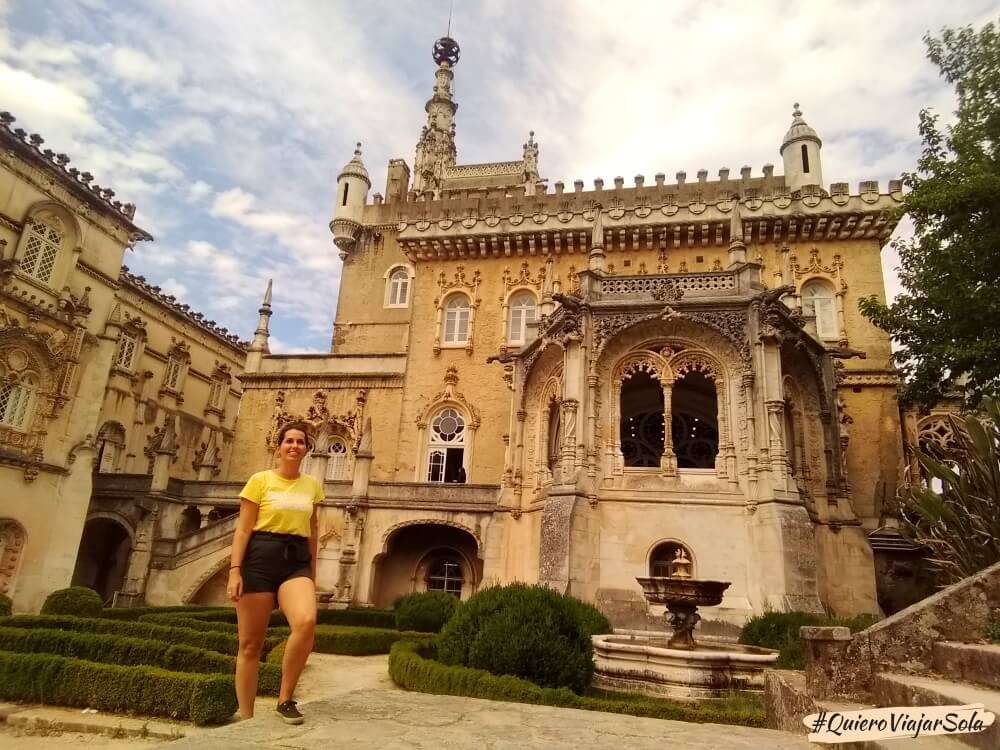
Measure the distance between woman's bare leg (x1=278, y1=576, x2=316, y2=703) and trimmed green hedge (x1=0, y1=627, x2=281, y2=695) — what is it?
5.28 m

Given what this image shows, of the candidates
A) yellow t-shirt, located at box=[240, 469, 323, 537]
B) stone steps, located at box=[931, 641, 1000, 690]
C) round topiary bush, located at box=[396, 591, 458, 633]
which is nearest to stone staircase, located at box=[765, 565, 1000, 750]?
stone steps, located at box=[931, 641, 1000, 690]

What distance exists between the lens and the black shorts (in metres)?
4.84

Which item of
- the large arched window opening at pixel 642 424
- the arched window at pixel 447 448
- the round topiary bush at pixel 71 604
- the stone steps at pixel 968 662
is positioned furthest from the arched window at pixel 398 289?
the stone steps at pixel 968 662

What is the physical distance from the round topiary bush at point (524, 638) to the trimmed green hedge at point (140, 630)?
4679 mm

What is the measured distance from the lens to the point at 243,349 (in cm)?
3994

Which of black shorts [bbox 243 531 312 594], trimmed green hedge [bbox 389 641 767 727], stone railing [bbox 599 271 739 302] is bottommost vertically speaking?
trimmed green hedge [bbox 389 641 767 727]

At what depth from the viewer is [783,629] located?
12.5 meters

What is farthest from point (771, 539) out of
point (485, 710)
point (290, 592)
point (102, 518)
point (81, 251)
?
point (81, 251)

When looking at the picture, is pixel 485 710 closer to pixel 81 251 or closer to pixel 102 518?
pixel 102 518

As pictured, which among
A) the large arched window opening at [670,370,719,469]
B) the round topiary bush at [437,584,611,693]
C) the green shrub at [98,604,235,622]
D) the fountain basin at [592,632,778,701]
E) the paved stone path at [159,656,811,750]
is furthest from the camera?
the large arched window opening at [670,370,719,469]

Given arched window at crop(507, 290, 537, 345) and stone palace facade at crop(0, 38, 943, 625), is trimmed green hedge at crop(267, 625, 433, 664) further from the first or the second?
arched window at crop(507, 290, 537, 345)

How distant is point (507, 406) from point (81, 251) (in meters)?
16.9

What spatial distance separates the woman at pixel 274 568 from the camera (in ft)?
15.2

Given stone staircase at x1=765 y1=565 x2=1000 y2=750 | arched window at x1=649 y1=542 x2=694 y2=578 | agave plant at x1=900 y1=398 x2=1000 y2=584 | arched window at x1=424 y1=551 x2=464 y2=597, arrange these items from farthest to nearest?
arched window at x1=424 y1=551 x2=464 y2=597, arched window at x1=649 y1=542 x2=694 y2=578, agave plant at x1=900 y1=398 x2=1000 y2=584, stone staircase at x1=765 y1=565 x2=1000 y2=750
